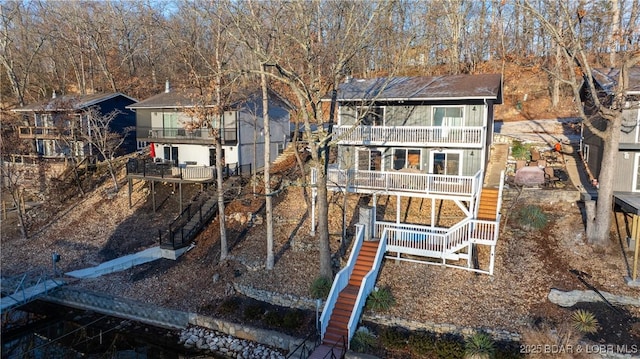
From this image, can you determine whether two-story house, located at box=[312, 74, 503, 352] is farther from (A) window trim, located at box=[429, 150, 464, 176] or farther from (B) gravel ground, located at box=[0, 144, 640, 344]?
Result: (B) gravel ground, located at box=[0, 144, 640, 344]

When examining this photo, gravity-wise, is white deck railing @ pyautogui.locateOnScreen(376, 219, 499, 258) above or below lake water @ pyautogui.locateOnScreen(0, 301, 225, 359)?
above

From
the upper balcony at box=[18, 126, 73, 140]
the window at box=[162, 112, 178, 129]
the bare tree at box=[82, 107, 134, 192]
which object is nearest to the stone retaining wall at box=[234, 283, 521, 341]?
the window at box=[162, 112, 178, 129]

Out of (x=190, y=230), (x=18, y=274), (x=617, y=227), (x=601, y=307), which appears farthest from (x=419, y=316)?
(x=18, y=274)

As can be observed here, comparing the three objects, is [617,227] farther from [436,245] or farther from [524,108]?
[524,108]

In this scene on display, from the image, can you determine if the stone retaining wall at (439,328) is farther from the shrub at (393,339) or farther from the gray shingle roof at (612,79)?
the gray shingle roof at (612,79)

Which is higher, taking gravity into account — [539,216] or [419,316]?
[539,216]

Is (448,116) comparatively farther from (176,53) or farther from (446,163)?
(176,53)
